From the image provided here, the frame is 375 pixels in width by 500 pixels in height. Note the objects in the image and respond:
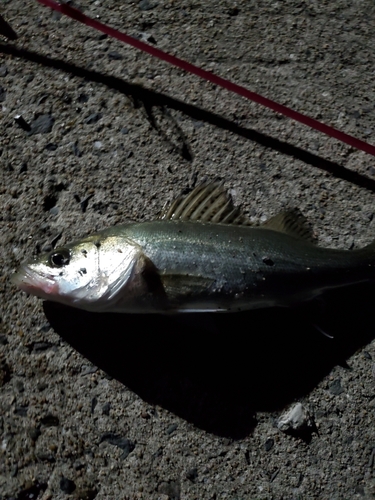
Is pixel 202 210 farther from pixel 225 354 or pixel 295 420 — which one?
pixel 295 420

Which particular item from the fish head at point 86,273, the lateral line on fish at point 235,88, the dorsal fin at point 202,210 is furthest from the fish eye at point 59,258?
the lateral line on fish at point 235,88

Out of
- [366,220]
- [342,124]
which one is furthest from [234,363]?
[342,124]

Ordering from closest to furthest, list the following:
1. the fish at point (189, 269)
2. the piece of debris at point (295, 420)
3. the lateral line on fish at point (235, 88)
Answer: the fish at point (189, 269) → the piece of debris at point (295, 420) → the lateral line on fish at point (235, 88)

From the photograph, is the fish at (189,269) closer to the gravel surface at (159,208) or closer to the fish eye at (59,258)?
the fish eye at (59,258)

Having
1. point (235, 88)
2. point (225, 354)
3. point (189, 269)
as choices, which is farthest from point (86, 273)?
point (235, 88)

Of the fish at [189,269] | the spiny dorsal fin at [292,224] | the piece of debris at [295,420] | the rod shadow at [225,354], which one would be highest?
the fish at [189,269]

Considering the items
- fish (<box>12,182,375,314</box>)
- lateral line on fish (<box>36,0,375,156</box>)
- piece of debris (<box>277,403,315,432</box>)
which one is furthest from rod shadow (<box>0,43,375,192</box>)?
piece of debris (<box>277,403,315,432</box>)
